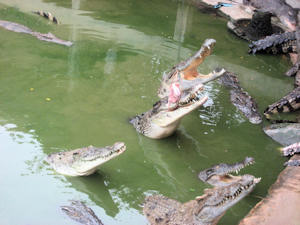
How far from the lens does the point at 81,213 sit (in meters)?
3.97

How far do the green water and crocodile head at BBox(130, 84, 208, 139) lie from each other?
14 centimetres

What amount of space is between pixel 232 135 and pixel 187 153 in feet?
2.92

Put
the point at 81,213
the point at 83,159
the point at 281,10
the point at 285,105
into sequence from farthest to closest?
the point at 281,10 < the point at 285,105 < the point at 83,159 < the point at 81,213

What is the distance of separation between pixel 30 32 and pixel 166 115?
14.2 feet

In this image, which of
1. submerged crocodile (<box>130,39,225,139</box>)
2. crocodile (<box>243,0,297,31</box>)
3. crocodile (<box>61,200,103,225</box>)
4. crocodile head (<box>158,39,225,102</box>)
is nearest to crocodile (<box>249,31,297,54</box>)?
crocodile (<box>243,0,297,31</box>)

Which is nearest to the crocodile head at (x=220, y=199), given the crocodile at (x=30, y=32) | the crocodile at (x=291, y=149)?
the crocodile at (x=291, y=149)

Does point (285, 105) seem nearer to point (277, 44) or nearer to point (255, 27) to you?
point (277, 44)

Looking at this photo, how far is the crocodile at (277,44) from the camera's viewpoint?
28.7ft

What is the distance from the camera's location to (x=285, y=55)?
30.5 ft

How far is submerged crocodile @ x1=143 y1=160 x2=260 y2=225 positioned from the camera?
361cm

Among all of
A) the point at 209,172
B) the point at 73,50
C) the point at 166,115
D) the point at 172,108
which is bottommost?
the point at 209,172

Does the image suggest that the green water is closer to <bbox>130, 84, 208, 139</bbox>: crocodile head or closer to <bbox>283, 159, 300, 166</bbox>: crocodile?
<bbox>130, 84, 208, 139</bbox>: crocodile head

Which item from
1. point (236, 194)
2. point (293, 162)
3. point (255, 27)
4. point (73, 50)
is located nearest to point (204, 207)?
point (236, 194)

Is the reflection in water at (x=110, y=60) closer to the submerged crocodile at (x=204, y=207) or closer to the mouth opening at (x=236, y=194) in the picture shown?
the submerged crocodile at (x=204, y=207)
